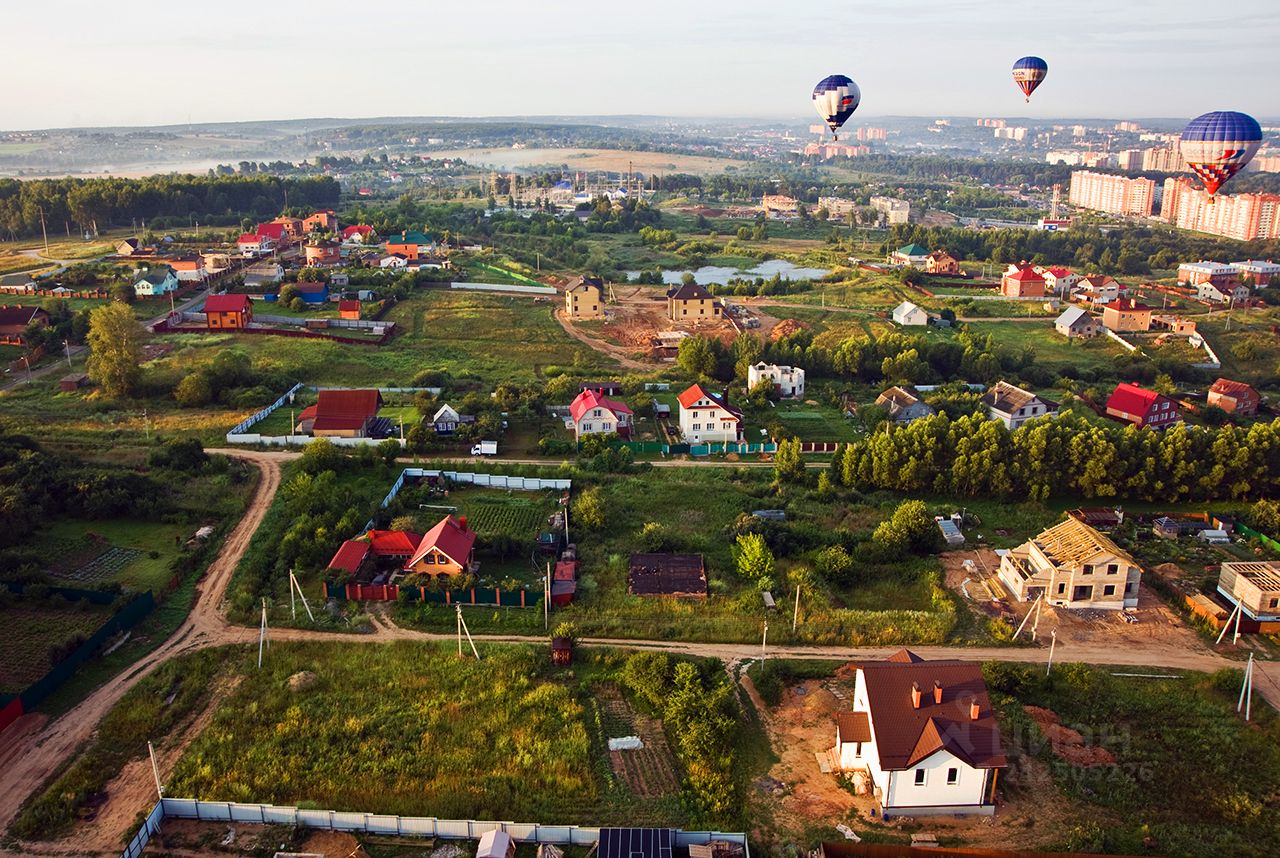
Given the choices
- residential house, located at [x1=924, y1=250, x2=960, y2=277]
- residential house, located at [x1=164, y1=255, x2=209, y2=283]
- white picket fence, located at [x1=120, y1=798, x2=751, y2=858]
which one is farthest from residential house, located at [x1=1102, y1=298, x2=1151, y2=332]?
residential house, located at [x1=164, y1=255, x2=209, y2=283]

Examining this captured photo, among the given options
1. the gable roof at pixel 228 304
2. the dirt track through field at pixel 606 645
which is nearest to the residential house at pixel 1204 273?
the dirt track through field at pixel 606 645

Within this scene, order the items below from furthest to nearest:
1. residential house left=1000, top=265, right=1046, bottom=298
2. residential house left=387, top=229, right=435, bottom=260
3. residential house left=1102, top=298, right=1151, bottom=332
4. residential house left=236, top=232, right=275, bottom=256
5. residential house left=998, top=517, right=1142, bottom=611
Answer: residential house left=387, top=229, right=435, bottom=260
residential house left=236, top=232, right=275, bottom=256
residential house left=1000, top=265, right=1046, bottom=298
residential house left=1102, top=298, right=1151, bottom=332
residential house left=998, top=517, right=1142, bottom=611

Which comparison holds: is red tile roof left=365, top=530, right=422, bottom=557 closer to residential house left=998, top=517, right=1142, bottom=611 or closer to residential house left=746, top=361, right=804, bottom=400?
residential house left=998, top=517, right=1142, bottom=611

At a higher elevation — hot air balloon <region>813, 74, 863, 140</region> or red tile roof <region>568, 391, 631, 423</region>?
hot air balloon <region>813, 74, 863, 140</region>

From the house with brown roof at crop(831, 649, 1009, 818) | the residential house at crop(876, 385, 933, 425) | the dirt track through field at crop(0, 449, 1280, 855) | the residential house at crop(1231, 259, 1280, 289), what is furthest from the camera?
the residential house at crop(1231, 259, 1280, 289)

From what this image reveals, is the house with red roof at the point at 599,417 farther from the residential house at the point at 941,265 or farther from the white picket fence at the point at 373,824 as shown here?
the residential house at the point at 941,265

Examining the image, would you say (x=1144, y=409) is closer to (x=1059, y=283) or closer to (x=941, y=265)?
(x=1059, y=283)
